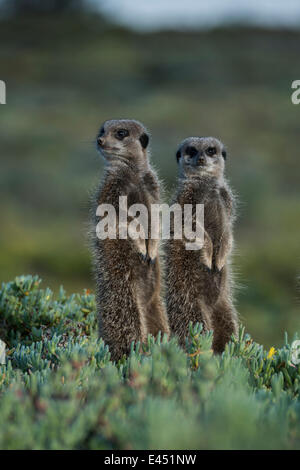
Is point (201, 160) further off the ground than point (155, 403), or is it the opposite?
point (201, 160)

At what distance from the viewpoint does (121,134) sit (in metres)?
4.50

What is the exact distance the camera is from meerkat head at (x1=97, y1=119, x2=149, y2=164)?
14.5 feet

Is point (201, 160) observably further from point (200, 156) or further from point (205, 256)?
point (205, 256)

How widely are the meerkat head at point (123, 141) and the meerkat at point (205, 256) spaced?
0.28 meters

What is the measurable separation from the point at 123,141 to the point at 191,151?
1.54 ft

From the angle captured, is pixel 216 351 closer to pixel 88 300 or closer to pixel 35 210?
pixel 88 300

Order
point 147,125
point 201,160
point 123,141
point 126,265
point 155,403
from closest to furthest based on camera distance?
→ point 155,403, point 126,265, point 201,160, point 123,141, point 147,125

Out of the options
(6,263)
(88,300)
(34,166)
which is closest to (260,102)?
(34,166)

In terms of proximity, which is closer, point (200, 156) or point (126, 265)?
point (126, 265)

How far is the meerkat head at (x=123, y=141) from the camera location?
443 cm

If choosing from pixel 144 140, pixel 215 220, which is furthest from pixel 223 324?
pixel 144 140

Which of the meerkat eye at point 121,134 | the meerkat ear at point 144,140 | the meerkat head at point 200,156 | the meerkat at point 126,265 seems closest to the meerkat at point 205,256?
the meerkat head at point 200,156

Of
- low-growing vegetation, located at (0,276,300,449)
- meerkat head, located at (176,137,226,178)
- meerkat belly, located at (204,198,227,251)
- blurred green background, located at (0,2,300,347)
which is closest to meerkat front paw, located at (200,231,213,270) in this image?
meerkat belly, located at (204,198,227,251)

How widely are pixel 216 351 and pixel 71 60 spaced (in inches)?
1353
